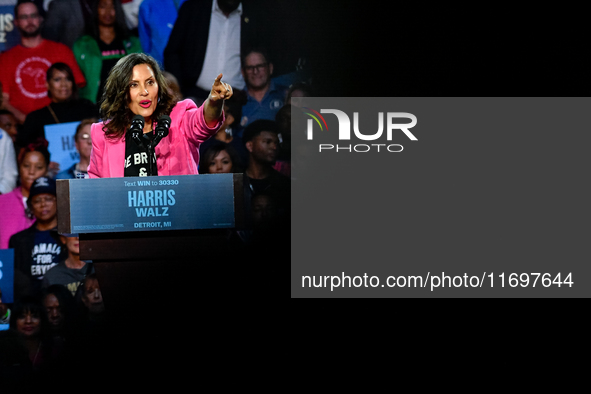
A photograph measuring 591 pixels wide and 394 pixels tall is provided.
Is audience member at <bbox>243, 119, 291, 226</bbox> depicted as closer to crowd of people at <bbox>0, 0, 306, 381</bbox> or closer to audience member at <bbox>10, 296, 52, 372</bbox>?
crowd of people at <bbox>0, 0, 306, 381</bbox>

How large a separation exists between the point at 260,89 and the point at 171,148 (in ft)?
4.74

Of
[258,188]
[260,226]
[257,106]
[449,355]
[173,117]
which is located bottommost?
[449,355]

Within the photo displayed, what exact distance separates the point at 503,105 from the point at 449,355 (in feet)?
5.40

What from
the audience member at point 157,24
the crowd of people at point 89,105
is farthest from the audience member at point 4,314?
the audience member at point 157,24

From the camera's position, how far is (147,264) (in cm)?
180

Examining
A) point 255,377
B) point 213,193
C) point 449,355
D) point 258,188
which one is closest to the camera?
point 213,193

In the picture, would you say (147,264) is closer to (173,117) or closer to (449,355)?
(173,117)

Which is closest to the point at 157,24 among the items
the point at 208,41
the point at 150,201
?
the point at 208,41

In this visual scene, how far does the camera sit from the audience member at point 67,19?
3592mm

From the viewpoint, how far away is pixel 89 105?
363 cm

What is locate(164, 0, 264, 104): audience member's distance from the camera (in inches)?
138

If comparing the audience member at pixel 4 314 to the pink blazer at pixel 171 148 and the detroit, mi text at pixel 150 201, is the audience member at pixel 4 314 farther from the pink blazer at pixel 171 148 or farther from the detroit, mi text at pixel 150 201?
the detroit, mi text at pixel 150 201

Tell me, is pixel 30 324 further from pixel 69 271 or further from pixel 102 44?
pixel 102 44

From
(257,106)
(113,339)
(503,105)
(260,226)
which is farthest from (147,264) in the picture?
(503,105)
